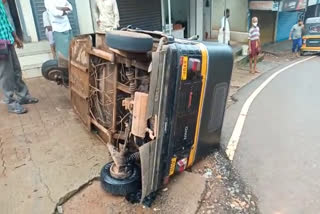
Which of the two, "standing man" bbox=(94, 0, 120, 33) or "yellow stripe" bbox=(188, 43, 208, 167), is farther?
"standing man" bbox=(94, 0, 120, 33)

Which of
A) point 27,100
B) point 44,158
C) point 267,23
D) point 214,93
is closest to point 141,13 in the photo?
point 27,100

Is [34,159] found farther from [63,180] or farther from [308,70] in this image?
[308,70]

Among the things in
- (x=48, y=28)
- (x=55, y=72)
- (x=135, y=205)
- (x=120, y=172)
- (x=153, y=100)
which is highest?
(x=48, y=28)

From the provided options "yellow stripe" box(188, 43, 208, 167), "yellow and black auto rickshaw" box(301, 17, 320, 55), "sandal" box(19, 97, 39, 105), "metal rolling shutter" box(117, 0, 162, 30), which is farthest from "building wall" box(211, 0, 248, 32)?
"yellow stripe" box(188, 43, 208, 167)

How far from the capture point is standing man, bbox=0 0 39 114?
4035mm

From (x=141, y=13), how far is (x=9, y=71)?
18.6 feet

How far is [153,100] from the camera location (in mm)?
2443

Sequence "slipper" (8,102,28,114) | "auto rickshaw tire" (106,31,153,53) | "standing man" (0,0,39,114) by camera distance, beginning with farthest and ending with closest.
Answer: "slipper" (8,102,28,114)
"standing man" (0,0,39,114)
"auto rickshaw tire" (106,31,153,53)

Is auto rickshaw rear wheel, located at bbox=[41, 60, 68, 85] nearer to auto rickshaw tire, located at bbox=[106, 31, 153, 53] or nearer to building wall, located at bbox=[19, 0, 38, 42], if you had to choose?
building wall, located at bbox=[19, 0, 38, 42]

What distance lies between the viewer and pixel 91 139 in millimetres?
3699

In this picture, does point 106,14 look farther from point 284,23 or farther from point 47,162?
point 284,23

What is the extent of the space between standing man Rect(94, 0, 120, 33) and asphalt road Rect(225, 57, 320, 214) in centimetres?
362

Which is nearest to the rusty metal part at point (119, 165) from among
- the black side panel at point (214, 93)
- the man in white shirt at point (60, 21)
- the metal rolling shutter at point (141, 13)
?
the black side panel at point (214, 93)

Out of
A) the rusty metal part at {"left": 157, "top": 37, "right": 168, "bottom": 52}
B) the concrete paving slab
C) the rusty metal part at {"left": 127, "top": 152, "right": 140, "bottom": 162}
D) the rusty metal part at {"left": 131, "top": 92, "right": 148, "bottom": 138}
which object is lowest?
the concrete paving slab
